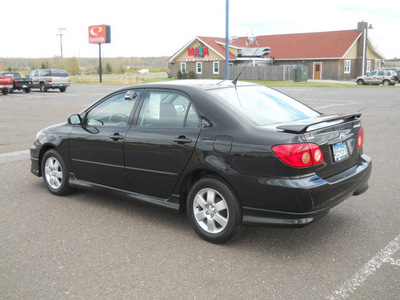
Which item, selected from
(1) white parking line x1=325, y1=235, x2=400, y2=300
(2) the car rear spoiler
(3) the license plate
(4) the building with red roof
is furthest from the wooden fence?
(1) white parking line x1=325, y1=235, x2=400, y2=300

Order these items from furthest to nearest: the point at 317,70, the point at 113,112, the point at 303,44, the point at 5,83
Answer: the point at 303,44, the point at 317,70, the point at 5,83, the point at 113,112

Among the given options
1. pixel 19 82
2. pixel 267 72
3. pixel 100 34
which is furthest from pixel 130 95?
pixel 100 34

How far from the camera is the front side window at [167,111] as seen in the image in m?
4.60

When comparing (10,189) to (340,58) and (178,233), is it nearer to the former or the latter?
(178,233)

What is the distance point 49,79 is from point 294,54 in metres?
32.4

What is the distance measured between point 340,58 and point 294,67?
5.57m

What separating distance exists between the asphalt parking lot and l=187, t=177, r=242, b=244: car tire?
0.45ft

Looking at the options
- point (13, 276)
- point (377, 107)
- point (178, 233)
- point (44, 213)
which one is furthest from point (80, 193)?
point (377, 107)

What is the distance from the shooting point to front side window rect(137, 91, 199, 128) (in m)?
4.60

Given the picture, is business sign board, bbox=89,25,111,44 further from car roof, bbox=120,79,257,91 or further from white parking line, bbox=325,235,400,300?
white parking line, bbox=325,235,400,300

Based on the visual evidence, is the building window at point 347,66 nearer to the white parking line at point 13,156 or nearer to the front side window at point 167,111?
the white parking line at point 13,156

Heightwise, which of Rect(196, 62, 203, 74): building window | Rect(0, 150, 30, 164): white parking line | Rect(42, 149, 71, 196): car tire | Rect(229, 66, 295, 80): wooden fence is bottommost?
Rect(0, 150, 30, 164): white parking line

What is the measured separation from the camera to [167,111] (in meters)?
4.81

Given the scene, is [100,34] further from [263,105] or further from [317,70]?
[263,105]
